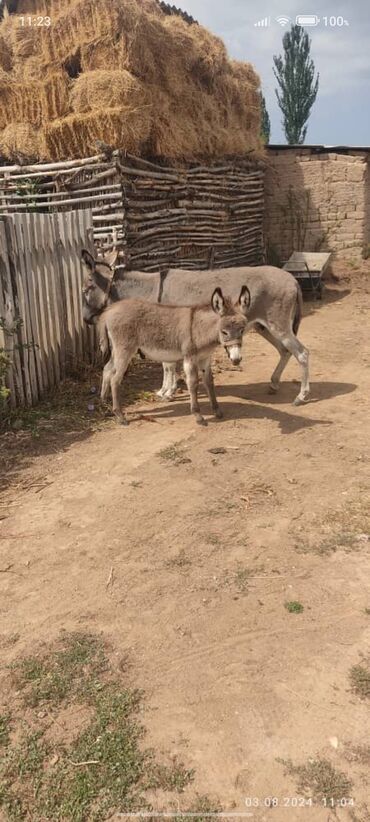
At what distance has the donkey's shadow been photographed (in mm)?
6895

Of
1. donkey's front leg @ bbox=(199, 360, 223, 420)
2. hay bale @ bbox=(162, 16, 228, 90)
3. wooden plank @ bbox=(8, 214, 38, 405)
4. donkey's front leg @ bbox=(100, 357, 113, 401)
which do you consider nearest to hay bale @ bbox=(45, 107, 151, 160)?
hay bale @ bbox=(162, 16, 228, 90)

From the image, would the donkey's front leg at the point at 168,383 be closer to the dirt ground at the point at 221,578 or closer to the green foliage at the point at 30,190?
the dirt ground at the point at 221,578

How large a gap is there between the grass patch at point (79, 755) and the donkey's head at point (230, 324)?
361cm

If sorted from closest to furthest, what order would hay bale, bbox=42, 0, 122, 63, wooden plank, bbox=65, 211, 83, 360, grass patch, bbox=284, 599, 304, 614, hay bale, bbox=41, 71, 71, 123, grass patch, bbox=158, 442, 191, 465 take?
grass patch, bbox=284, 599, 304, 614 → grass patch, bbox=158, 442, 191, 465 → wooden plank, bbox=65, 211, 83, 360 → hay bale, bbox=42, 0, 122, 63 → hay bale, bbox=41, 71, 71, 123

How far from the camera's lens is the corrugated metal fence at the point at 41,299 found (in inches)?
263

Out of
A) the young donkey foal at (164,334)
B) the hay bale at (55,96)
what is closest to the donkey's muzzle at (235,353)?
the young donkey foal at (164,334)

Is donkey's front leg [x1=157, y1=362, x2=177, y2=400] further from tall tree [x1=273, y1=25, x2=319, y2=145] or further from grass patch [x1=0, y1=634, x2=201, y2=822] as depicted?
tall tree [x1=273, y1=25, x2=319, y2=145]

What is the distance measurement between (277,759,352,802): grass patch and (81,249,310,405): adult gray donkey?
5.29 meters

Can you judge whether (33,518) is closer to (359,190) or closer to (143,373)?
(143,373)

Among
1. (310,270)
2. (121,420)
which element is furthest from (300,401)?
(310,270)

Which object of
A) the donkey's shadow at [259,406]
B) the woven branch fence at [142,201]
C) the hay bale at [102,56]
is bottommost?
the donkey's shadow at [259,406]

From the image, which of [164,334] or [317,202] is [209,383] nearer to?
[164,334]

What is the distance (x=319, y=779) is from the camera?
2453 mm

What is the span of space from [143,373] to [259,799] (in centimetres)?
723
